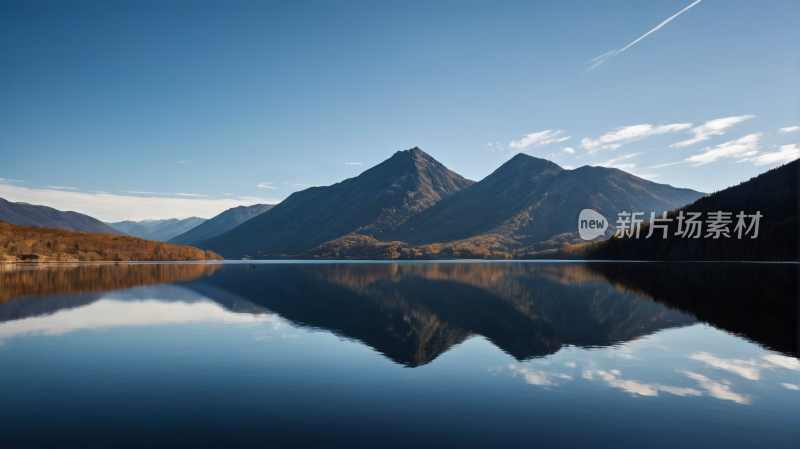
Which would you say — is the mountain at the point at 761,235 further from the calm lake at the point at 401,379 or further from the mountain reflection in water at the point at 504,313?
the calm lake at the point at 401,379

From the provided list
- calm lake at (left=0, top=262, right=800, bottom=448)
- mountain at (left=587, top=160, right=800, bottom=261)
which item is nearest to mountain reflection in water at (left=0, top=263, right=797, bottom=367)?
calm lake at (left=0, top=262, right=800, bottom=448)

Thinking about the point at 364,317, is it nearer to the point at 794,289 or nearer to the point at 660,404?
the point at 660,404

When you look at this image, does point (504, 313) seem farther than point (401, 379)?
Yes

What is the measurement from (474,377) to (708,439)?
27.5 feet

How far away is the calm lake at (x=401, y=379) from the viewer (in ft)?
41.0

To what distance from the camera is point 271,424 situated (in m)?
12.9

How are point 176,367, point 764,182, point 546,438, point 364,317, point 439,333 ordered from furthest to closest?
1. point 764,182
2. point 364,317
3. point 439,333
4. point 176,367
5. point 546,438

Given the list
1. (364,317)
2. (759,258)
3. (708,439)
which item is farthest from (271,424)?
(759,258)

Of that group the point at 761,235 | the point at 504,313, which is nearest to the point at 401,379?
the point at 504,313

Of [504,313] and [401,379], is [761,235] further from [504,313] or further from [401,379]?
[401,379]

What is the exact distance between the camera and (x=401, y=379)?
18.1 metres

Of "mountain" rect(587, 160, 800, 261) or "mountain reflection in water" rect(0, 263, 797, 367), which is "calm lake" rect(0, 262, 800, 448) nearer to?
"mountain reflection in water" rect(0, 263, 797, 367)

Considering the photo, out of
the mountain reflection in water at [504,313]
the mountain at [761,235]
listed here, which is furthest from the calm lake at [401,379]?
the mountain at [761,235]

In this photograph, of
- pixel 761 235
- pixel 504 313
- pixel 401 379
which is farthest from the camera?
pixel 761 235
